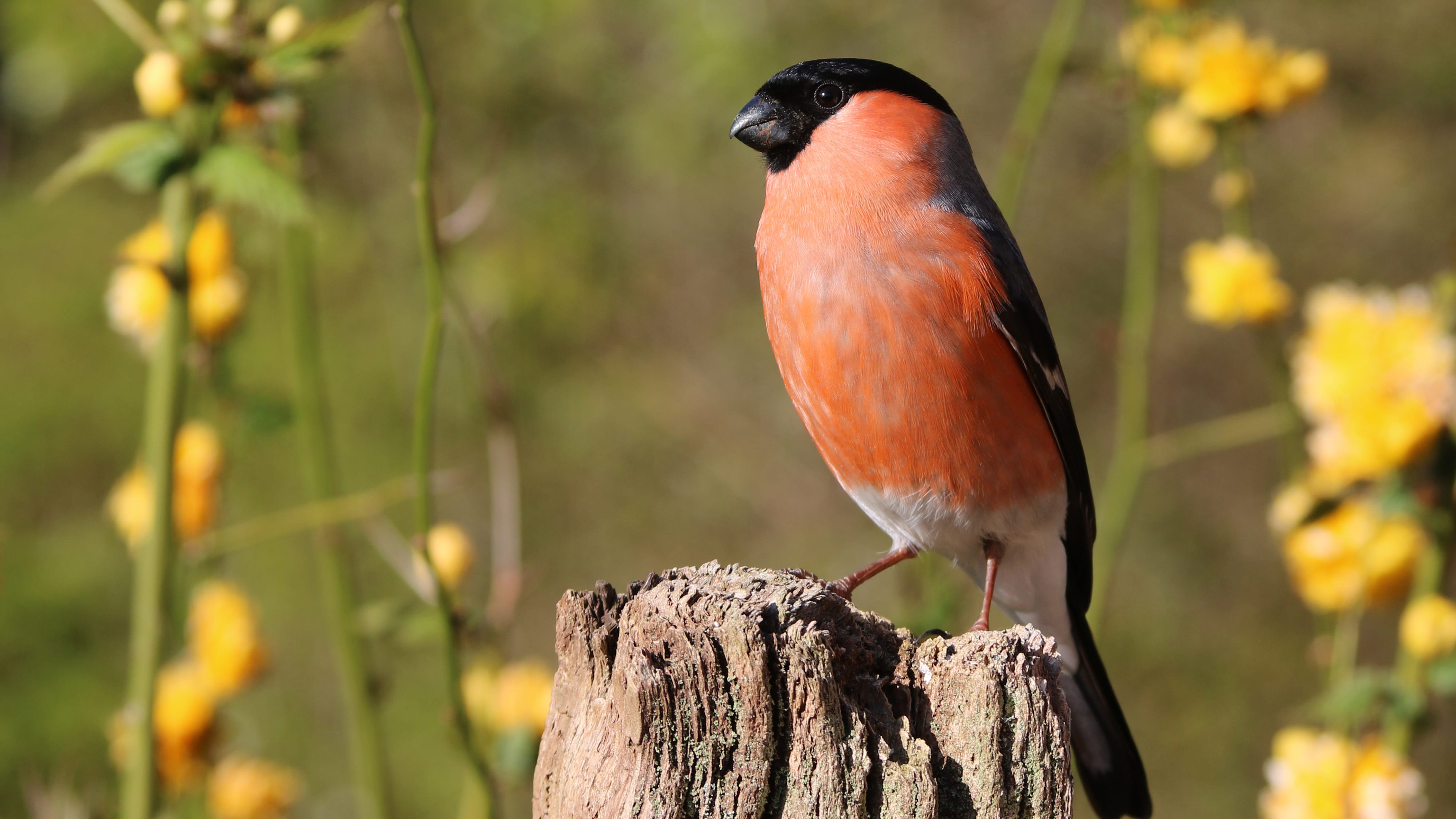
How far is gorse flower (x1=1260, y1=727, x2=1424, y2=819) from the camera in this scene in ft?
8.48

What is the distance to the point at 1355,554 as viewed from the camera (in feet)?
9.46

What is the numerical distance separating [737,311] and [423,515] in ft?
14.2

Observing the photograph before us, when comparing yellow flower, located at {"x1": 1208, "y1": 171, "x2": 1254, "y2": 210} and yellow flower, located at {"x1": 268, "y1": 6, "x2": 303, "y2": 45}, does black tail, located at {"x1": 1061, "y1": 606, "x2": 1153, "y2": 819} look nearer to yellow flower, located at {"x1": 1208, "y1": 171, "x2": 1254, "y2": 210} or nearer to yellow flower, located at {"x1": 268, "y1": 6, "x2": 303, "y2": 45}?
yellow flower, located at {"x1": 1208, "y1": 171, "x2": 1254, "y2": 210}

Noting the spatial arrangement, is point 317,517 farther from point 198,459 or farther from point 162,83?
point 162,83

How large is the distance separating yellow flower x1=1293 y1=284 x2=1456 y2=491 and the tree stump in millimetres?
1220

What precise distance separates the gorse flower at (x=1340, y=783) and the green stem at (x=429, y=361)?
1.64 m

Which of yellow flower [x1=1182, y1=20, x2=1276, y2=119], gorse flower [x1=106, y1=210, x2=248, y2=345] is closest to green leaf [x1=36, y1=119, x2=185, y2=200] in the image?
gorse flower [x1=106, y1=210, x2=248, y2=345]

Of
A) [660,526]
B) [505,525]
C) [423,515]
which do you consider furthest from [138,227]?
[423,515]

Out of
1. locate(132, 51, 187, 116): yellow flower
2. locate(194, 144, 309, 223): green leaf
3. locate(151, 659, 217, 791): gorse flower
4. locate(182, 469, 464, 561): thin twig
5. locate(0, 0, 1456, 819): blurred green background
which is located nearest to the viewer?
locate(194, 144, 309, 223): green leaf

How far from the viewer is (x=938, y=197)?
2.95 metres

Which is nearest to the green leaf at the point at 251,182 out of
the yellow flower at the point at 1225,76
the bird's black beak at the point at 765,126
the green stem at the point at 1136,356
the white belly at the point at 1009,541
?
the bird's black beak at the point at 765,126

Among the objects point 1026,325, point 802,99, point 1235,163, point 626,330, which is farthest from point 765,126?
point 626,330

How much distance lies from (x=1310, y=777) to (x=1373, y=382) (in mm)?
835

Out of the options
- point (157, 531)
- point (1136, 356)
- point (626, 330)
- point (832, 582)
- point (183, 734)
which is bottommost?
point (183, 734)
